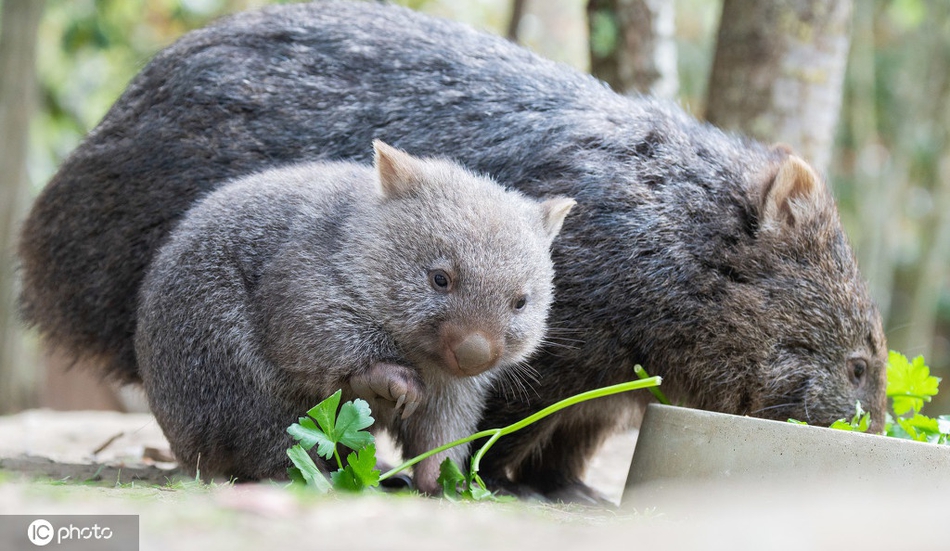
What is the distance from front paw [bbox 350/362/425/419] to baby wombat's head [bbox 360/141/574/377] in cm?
11

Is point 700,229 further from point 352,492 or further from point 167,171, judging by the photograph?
point 167,171

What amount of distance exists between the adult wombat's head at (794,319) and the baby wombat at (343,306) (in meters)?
1.12

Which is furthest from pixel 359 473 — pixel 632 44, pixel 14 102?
pixel 14 102

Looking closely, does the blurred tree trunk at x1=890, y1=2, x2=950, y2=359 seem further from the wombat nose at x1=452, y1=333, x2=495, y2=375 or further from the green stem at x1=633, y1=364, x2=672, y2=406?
the wombat nose at x1=452, y1=333, x2=495, y2=375

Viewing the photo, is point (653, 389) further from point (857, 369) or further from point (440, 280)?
point (440, 280)

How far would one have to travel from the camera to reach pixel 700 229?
209 inches

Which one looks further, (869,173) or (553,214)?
(869,173)

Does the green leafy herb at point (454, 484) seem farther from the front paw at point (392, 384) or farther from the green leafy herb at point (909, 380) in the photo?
the green leafy herb at point (909, 380)

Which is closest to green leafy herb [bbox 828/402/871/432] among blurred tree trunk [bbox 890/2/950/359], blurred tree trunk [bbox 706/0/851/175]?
blurred tree trunk [bbox 706/0/851/175]

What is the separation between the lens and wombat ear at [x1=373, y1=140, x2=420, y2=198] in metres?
4.45

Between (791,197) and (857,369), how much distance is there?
0.93 meters

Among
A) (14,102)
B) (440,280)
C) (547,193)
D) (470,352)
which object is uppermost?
(14,102)

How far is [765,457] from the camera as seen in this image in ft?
13.6

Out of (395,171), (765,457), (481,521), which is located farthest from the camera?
(395,171)
